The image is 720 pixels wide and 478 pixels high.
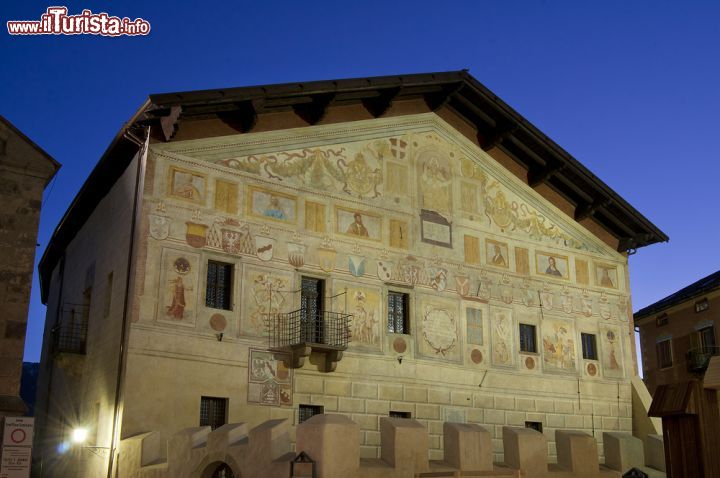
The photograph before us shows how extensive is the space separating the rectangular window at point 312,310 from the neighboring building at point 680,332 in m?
14.4

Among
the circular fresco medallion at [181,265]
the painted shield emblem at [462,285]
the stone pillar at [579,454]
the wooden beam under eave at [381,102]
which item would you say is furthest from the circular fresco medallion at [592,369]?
the circular fresco medallion at [181,265]

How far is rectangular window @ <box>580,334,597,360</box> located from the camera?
82.4 feet

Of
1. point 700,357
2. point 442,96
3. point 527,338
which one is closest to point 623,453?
point 527,338

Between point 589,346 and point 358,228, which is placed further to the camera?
point 589,346

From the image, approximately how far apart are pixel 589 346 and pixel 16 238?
17.5 meters

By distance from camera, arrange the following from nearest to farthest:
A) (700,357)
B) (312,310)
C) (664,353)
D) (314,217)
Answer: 1. (312,310)
2. (314,217)
3. (700,357)
4. (664,353)

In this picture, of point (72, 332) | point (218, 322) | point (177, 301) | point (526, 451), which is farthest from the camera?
point (72, 332)

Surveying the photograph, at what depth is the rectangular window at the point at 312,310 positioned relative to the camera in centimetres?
1967

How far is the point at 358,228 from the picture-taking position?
21531 mm

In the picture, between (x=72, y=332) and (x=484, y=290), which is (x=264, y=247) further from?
(x=484, y=290)

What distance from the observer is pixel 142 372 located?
56.9 ft

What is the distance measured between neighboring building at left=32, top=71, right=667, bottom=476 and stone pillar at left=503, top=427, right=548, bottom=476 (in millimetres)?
5612

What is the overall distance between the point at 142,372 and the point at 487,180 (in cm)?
1253

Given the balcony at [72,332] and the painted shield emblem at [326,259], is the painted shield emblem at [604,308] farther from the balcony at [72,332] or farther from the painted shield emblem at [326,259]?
the balcony at [72,332]
